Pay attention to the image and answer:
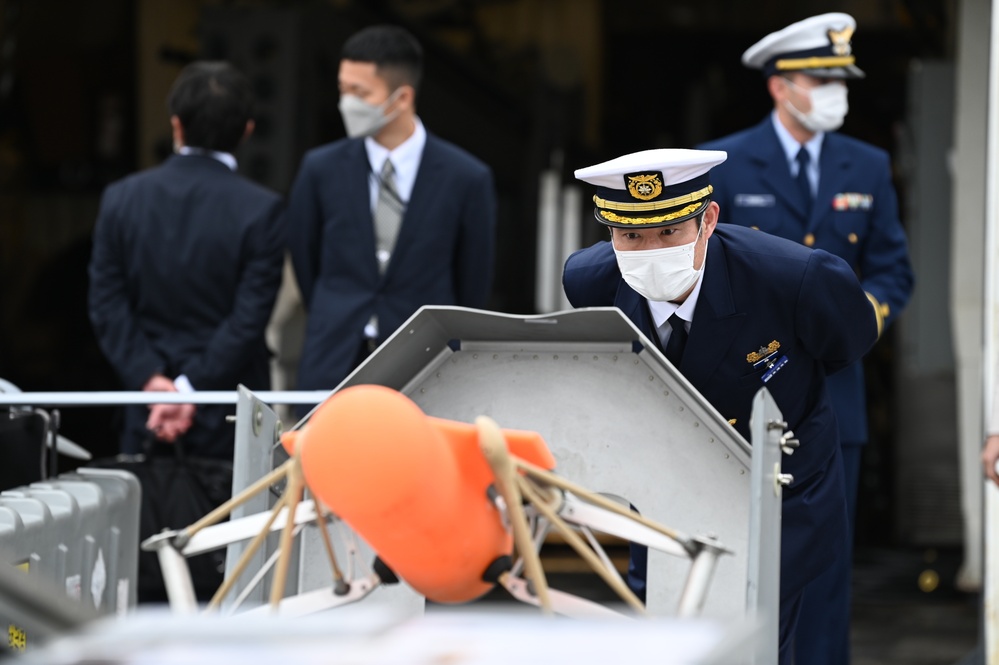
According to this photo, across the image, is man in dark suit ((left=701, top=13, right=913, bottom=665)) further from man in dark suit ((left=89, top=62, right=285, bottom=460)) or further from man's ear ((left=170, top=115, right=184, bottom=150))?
man's ear ((left=170, top=115, right=184, bottom=150))

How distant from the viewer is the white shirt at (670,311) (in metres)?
3.44

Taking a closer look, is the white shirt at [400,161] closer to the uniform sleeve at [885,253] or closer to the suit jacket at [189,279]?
the suit jacket at [189,279]

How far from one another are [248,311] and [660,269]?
195 centimetres

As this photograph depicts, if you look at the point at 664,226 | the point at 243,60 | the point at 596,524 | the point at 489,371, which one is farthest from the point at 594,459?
the point at 243,60

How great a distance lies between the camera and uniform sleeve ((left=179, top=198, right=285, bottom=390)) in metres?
4.89

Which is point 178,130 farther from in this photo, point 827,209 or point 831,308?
point 831,308

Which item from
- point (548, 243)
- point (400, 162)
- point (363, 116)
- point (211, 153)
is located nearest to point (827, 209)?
point (400, 162)

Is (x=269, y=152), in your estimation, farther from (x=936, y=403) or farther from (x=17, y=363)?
(x=936, y=403)

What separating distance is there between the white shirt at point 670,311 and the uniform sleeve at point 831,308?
21 centimetres

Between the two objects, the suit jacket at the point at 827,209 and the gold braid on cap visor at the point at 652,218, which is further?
the suit jacket at the point at 827,209

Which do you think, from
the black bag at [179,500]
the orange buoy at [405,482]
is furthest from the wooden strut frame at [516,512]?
the black bag at [179,500]

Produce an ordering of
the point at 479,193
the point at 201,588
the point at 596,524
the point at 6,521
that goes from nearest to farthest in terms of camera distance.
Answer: the point at 596,524 → the point at 6,521 → the point at 201,588 → the point at 479,193

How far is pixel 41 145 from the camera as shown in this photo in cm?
856

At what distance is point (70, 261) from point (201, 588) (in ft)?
13.9
